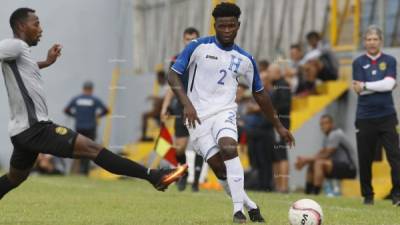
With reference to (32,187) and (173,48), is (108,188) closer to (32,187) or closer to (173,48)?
(32,187)

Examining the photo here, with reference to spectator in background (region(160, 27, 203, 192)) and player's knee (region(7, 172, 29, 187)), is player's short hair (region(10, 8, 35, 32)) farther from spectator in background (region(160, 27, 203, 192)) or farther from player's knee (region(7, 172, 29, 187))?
spectator in background (region(160, 27, 203, 192))

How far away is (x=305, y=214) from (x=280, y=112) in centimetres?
840

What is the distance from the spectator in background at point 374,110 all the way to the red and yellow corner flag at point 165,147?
4531mm

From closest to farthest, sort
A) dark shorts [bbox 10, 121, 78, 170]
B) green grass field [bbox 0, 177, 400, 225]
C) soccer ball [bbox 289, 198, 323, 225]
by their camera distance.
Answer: soccer ball [bbox 289, 198, 323, 225] → dark shorts [bbox 10, 121, 78, 170] → green grass field [bbox 0, 177, 400, 225]

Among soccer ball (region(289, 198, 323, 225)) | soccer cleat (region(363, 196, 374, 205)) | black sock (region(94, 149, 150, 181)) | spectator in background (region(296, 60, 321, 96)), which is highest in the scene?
black sock (region(94, 149, 150, 181))

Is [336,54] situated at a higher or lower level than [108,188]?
higher

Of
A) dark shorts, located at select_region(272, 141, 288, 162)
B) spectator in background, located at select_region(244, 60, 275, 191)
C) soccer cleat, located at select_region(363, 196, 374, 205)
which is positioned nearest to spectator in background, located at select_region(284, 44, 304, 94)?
spectator in background, located at select_region(244, 60, 275, 191)

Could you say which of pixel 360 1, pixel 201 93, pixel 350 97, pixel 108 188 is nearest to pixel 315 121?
pixel 350 97

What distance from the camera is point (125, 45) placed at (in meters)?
27.1

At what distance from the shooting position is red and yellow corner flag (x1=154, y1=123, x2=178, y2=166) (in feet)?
57.4

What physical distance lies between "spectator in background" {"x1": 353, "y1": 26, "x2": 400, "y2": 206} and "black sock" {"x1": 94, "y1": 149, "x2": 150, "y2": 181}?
468 cm

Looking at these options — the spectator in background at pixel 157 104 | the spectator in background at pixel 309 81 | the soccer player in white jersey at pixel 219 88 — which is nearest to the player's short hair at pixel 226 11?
the soccer player in white jersey at pixel 219 88

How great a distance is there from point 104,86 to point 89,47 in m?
1.06

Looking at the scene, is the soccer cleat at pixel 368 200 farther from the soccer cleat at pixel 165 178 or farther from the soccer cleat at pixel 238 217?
the soccer cleat at pixel 165 178
